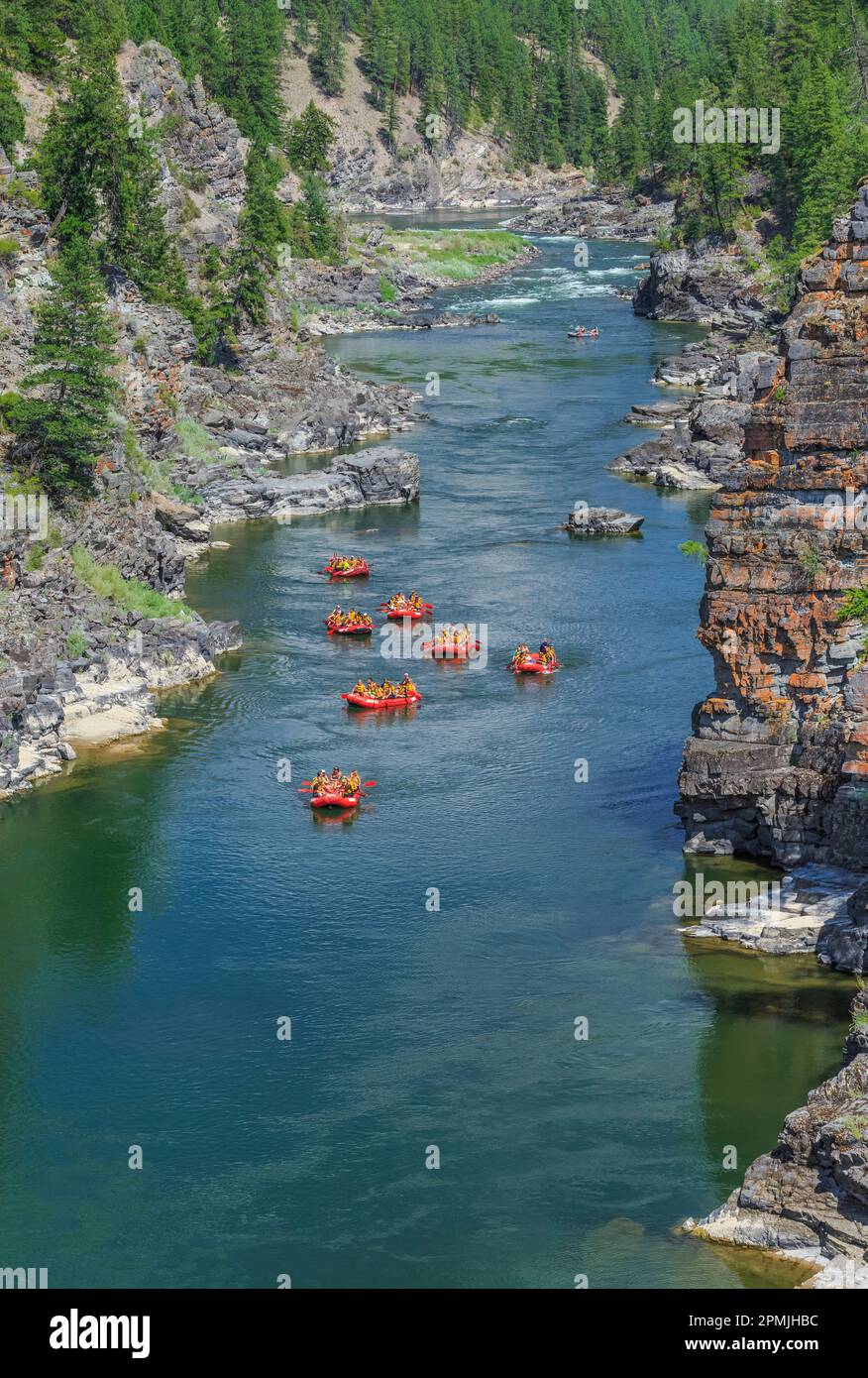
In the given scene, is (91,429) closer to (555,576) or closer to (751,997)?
(555,576)

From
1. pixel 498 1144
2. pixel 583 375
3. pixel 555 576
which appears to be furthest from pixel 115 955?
pixel 583 375

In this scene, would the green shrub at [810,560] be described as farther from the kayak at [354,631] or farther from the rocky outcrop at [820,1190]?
the kayak at [354,631]

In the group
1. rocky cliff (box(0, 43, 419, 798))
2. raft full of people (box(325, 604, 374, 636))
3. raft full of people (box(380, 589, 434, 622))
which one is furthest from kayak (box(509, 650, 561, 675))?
rocky cliff (box(0, 43, 419, 798))

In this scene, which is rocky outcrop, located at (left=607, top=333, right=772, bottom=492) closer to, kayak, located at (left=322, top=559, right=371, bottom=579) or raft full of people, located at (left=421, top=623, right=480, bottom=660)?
kayak, located at (left=322, top=559, right=371, bottom=579)

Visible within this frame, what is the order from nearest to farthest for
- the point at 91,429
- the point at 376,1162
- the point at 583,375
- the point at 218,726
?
the point at 376,1162
the point at 218,726
the point at 91,429
the point at 583,375

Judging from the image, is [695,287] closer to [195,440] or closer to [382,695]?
[195,440]

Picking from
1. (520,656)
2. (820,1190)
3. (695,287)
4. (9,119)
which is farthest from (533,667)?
(695,287)

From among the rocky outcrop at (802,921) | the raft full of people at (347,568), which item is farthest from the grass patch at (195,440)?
the rocky outcrop at (802,921)
